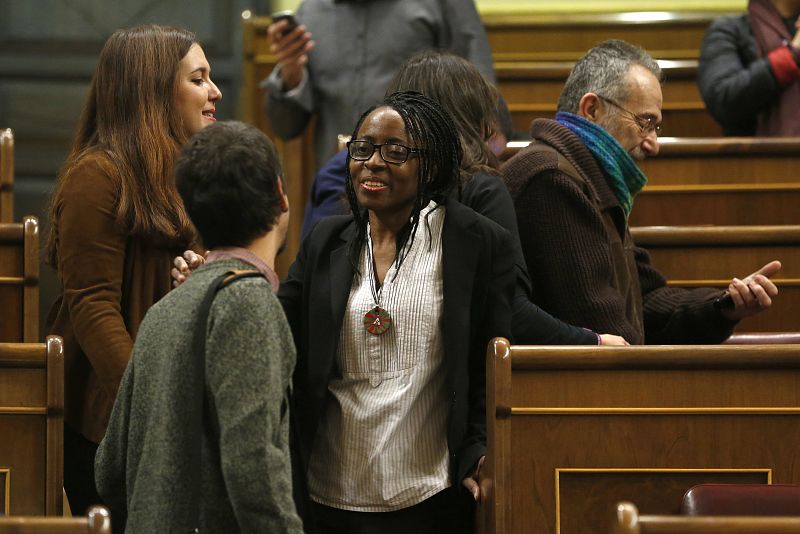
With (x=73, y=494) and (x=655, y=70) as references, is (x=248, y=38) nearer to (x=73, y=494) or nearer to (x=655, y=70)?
(x=655, y=70)

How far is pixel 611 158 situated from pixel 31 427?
91 cm

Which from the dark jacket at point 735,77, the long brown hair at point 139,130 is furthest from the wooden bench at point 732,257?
the long brown hair at point 139,130

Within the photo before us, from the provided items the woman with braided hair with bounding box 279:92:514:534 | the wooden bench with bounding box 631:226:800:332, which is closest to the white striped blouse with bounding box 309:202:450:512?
the woman with braided hair with bounding box 279:92:514:534

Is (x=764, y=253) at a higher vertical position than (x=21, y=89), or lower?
lower

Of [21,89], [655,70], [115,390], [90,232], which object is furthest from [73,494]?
[21,89]

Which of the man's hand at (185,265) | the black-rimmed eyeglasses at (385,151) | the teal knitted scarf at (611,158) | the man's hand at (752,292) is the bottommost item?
the man's hand at (752,292)

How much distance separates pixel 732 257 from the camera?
84.9 inches

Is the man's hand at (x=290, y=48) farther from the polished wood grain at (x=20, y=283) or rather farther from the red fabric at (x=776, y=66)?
the red fabric at (x=776, y=66)

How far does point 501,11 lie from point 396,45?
4.89 feet

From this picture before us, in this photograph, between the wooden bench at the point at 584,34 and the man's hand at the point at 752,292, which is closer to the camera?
the man's hand at the point at 752,292

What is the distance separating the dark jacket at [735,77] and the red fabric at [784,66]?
0.4 inches

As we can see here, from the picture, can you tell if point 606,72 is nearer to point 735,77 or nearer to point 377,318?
point 377,318

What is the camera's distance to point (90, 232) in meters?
1.54

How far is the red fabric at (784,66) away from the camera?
2693mm
